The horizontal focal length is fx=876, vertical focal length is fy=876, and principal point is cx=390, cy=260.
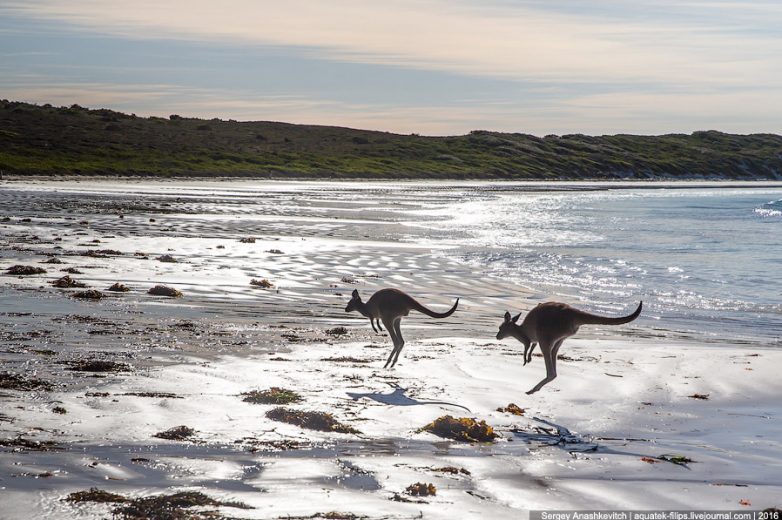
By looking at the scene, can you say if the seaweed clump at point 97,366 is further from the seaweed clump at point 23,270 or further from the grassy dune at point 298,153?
A: the grassy dune at point 298,153

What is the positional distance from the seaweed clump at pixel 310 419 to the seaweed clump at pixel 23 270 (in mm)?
10044

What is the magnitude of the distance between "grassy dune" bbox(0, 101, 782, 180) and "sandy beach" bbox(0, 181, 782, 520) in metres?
60.6

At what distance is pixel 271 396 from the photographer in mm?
8039

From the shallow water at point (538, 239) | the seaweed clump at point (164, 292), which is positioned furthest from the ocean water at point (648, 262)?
the seaweed clump at point (164, 292)

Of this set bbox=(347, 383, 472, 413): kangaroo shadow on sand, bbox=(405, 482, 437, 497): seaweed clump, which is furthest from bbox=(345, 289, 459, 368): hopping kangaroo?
bbox=(405, 482, 437, 497): seaweed clump

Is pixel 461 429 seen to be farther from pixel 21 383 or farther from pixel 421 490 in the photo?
pixel 21 383

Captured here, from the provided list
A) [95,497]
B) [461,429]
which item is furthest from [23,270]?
[95,497]

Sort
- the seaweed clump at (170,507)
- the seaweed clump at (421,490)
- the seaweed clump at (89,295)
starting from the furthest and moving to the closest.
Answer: the seaweed clump at (89,295)
the seaweed clump at (421,490)
the seaweed clump at (170,507)

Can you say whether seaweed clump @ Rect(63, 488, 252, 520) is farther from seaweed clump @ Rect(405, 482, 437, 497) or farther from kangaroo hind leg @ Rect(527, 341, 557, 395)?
kangaroo hind leg @ Rect(527, 341, 557, 395)

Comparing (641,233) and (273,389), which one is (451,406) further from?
(641,233)

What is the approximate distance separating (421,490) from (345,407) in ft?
7.50

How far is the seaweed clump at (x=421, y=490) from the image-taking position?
227 inches

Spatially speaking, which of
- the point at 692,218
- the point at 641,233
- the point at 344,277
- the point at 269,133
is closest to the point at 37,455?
the point at 344,277

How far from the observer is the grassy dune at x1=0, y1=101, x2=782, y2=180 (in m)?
84.2
